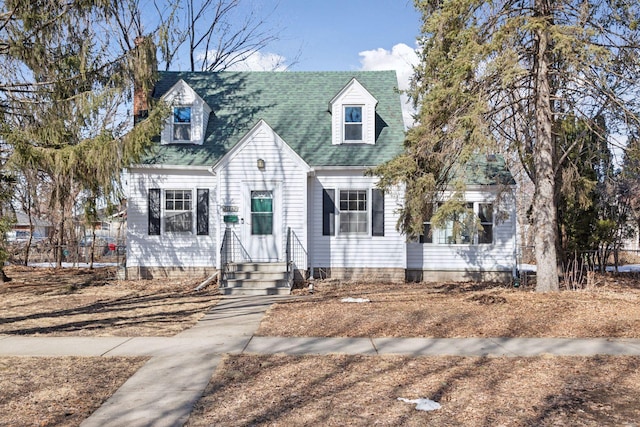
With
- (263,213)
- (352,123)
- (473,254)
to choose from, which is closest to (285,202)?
(263,213)

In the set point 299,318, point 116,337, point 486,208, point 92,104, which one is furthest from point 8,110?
point 486,208

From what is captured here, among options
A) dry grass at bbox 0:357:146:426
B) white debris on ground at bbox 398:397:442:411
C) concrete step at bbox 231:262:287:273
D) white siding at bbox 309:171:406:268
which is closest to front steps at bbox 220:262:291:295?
concrete step at bbox 231:262:287:273

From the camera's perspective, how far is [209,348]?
23.6 ft

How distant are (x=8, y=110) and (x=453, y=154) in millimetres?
10768

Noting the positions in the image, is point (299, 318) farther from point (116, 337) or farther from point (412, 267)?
point (412, 267)

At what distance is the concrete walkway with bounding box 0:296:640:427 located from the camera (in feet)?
18.5

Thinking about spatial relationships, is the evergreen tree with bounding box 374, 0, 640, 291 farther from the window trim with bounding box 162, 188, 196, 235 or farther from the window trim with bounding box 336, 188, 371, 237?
the window trim with bounding box 162, 188, 196, 235

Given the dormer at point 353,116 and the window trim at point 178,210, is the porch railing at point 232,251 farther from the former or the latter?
the dormer at point 353,116

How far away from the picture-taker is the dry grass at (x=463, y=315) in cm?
829

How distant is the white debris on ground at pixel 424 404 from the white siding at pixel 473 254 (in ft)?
36.5

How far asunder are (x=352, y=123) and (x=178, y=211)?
6.20 metres

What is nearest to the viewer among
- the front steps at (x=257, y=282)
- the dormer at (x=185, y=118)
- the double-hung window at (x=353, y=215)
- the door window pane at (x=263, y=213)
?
the front steps at (x=257, y=282)

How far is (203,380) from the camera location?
566 cm

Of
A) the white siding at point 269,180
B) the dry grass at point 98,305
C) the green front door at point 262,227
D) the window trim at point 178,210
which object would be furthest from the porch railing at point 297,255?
the window trim at point 178,210
